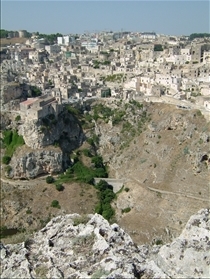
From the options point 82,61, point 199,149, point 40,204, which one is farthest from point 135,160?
point 82,61

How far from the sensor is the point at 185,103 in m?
33.0

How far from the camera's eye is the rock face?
29.4 feet

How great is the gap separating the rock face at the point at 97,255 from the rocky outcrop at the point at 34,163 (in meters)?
21.0

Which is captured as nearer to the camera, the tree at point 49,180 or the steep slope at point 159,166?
the steep slope at point 159,166

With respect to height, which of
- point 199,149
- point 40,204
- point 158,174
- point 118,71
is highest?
point 118,71

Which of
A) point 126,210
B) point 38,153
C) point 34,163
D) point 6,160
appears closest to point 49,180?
point 34,163

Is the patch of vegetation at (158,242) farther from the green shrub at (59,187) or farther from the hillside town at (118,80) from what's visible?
the hillside town at (118,80)

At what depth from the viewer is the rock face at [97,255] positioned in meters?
8.96

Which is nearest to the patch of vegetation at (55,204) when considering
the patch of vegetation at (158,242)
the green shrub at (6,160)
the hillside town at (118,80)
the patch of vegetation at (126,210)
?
the patch of vegetation at (126,210)

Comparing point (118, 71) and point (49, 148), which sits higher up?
point (118, 71)

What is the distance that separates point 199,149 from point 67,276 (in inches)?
820

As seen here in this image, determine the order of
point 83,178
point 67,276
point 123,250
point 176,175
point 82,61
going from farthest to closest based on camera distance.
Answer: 1. point 82,61
2. point 83,178
3. point 176,175
4. point 123,250
5. point 67,276

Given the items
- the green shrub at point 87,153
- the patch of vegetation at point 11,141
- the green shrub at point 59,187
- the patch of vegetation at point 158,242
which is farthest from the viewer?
A: the green shrub at point 87,153

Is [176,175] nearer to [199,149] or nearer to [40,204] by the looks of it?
[199,149]
